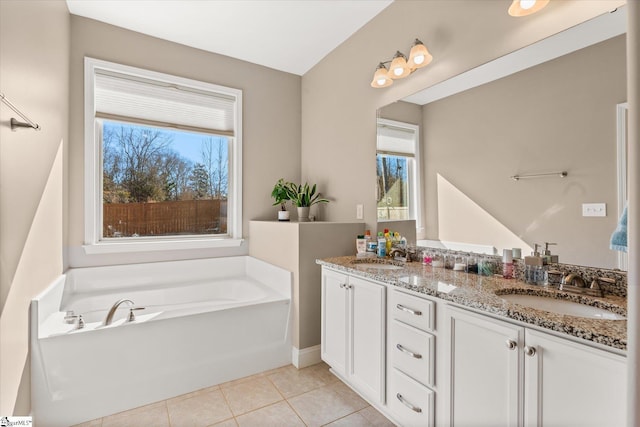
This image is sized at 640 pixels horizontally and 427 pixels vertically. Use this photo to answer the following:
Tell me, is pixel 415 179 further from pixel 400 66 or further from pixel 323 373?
pixel 323 373

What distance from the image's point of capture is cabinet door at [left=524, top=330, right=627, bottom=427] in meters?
0.87

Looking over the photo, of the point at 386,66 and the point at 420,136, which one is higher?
the point at 386,66

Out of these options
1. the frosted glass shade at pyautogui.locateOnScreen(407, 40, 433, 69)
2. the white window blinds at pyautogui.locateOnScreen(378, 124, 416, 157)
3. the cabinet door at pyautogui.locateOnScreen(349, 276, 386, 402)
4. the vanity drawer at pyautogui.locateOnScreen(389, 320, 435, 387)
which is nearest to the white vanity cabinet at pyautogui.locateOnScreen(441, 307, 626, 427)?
→ the vanity drawer at pyautogui.locateOnScreen(389, 320, 435, 387)

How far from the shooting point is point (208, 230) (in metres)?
3.26

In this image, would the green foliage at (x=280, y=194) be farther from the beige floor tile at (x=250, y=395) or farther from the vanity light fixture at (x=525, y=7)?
the vanity light fixture at (x=525, y=7)

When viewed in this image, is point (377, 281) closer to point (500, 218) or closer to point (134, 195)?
point (500, 218)

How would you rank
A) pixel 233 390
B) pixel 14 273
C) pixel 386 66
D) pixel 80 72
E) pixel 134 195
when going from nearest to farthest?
pixel 14 273
pixel 233 390
pixel 386 66
pixel 80 72
pixel 134 195

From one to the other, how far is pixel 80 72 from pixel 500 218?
330 centimetres

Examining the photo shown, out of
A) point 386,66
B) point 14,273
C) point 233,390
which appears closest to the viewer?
point 14,273

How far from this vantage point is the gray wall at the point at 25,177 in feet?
4.54

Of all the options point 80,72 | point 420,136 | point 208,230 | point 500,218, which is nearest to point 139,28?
point 80,72

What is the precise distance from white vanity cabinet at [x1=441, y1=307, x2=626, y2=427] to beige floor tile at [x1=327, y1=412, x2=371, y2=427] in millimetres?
625

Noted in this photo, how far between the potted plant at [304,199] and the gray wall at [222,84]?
32 centimetres

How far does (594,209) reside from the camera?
1.36 meters
